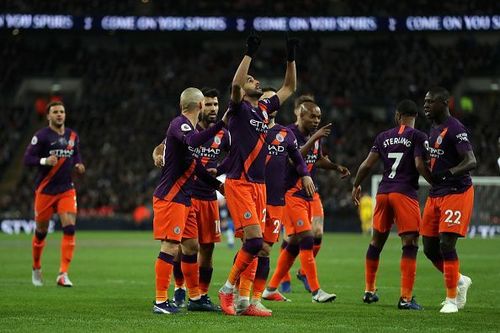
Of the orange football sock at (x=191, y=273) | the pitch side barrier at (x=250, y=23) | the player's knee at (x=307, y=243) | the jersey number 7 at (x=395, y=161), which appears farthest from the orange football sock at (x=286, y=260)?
the pitch side barrier at (x=250, y=23)

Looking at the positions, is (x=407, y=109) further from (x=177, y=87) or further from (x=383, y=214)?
(x=177, y=87)

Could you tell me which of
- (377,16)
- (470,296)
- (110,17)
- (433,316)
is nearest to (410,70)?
(377,16)

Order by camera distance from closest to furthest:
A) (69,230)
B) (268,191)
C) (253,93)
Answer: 1. (253,93)
2. (268,191)
3. (69,230)

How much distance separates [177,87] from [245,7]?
5458mm

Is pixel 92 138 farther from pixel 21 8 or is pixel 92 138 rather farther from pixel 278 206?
pixel 278 206

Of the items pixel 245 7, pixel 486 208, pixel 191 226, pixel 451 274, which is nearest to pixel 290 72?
pixel 191 226

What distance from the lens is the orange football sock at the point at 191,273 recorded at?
1227 centimetres

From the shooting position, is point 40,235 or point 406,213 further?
point 40,235

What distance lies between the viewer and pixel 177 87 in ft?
166

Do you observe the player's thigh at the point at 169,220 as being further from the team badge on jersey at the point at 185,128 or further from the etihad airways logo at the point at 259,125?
the etihad airways logo at the point at 259,125

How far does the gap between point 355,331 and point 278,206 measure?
2949mm

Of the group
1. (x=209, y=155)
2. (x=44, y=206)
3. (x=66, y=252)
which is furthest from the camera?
(x=44, y=206)

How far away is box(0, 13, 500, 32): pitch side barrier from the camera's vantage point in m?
46.8

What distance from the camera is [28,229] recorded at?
42.9 meters
